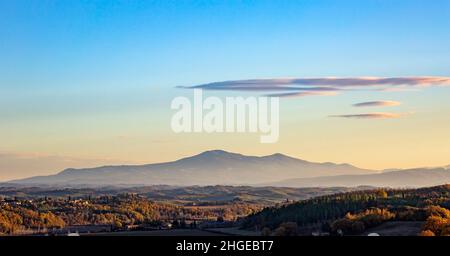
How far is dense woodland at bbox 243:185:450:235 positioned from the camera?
133000mm

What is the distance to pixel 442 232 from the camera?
9662 cm

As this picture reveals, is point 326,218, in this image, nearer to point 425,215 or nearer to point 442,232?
point 425,215

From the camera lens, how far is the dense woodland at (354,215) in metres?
133

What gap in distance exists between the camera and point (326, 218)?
17050 cm

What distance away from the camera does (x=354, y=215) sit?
158500 mm
